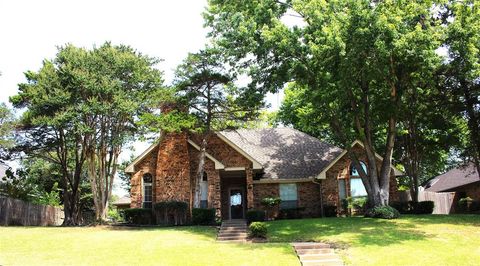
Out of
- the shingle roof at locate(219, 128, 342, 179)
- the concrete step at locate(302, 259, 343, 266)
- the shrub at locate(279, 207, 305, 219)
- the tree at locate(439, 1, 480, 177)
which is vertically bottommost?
the concrete step at locate(302, 259, 343, 266)

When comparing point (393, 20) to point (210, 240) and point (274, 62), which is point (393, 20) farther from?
point (210, 240)

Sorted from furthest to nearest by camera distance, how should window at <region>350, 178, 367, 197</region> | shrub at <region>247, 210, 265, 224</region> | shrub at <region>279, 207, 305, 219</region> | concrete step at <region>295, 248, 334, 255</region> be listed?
window at <region>350, 178, 367, 197</region>
shrub at <region>279, 207, 305, 219</region>
shrub at <region>247, 210, 265, 224</region>
concrete step at <region>295, 248, 334, 255</region>

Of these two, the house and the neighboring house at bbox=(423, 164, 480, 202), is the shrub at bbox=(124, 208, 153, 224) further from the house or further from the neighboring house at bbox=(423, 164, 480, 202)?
the house

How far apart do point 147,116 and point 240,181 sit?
9114 millimetres

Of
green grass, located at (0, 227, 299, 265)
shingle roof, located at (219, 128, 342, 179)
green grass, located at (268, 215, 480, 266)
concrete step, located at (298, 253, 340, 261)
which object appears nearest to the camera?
green grass, located at (0, 227, 299, 265)

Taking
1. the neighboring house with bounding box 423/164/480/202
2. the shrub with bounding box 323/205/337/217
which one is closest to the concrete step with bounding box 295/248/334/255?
the shrub with bounding box 323/205/337/217

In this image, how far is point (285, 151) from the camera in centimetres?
3195

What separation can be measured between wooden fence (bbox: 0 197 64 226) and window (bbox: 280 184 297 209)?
17.0m

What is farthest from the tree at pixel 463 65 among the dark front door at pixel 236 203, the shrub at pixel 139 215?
the shrub at pixel 139 215

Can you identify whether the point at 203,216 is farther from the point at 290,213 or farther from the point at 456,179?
the point at 456,179

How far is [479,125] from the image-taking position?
82.4 ft

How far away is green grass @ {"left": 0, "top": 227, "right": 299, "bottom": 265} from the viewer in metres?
14.9

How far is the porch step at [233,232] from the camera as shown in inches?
779

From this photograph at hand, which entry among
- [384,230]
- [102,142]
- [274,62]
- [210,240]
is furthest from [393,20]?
[102,142]
